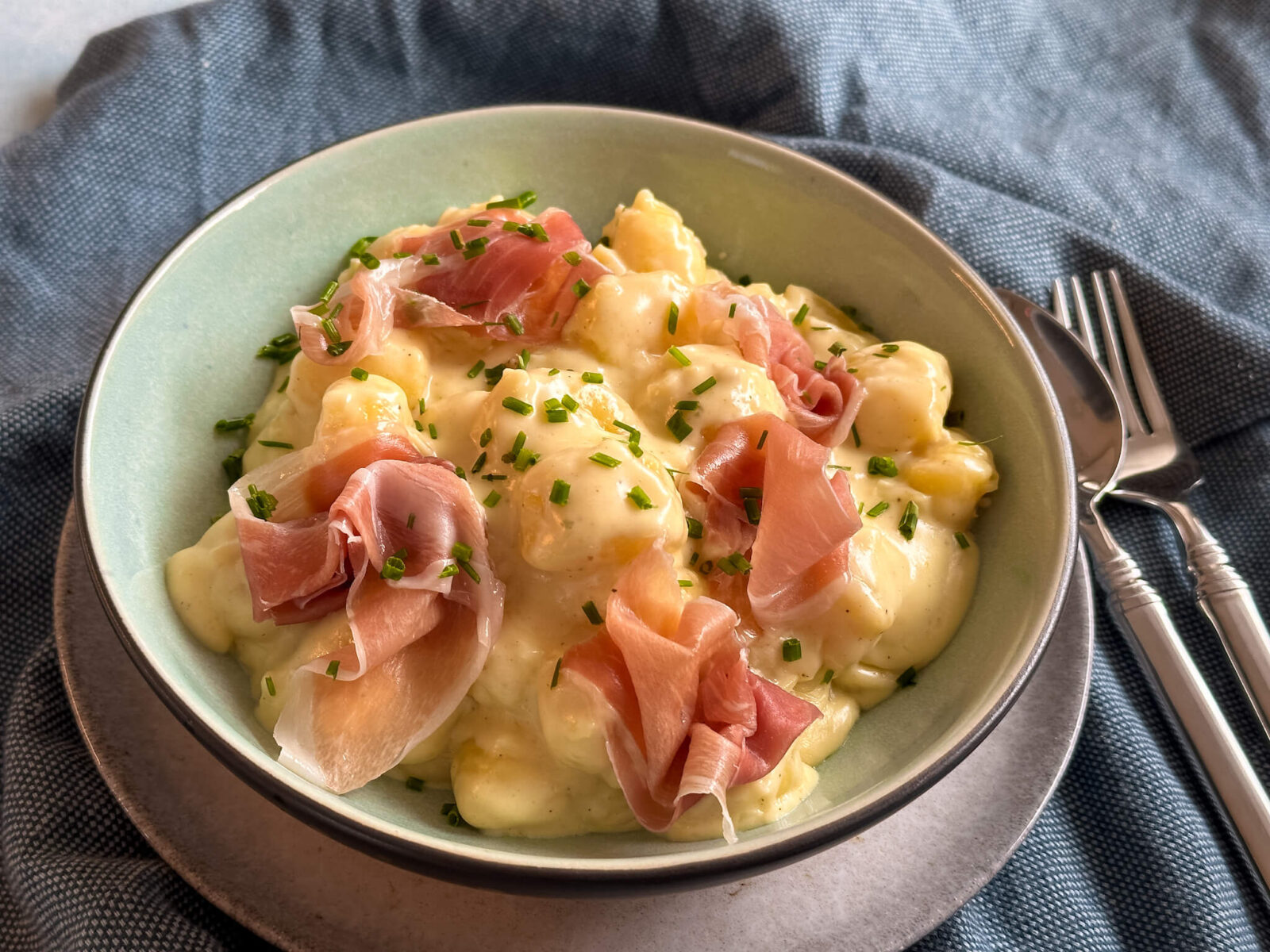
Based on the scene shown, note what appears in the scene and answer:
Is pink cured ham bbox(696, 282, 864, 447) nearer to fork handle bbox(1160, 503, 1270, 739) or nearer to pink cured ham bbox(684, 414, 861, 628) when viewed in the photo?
pink cured ham bbox(684, 414, 861, 628)

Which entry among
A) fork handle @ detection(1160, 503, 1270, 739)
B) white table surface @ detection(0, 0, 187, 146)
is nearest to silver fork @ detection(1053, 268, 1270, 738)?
fork handle @ detection(1160, 503, 1270, 739)

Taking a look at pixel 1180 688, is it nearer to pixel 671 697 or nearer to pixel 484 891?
pixel 671 697

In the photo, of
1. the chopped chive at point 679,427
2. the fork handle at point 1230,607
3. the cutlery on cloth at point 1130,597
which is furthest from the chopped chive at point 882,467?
the fork handle at point 1230,607

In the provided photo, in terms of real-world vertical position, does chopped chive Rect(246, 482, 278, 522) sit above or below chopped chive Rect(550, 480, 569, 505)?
below

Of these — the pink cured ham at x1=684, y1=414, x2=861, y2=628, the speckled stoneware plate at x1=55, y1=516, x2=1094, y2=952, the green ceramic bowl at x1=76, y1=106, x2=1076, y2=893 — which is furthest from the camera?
the pink cured ham at x1=684, y1=414, x2=861, y2=628

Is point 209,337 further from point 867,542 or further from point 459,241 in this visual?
point 867,542

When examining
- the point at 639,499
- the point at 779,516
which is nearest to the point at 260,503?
the point at 639,499
